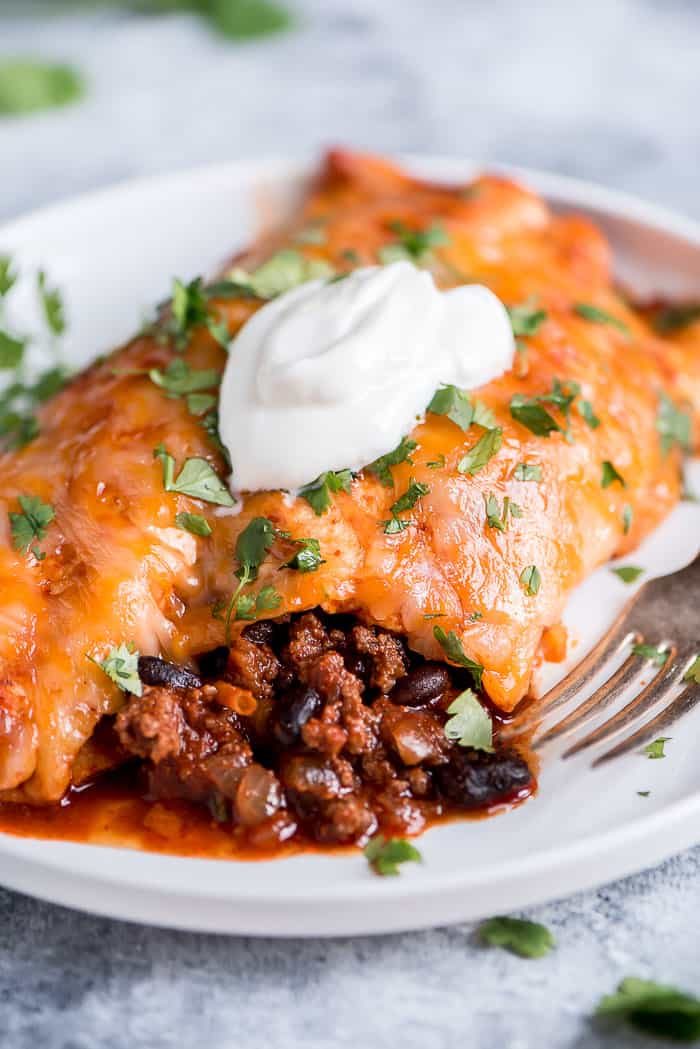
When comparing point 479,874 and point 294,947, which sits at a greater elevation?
point 479,874

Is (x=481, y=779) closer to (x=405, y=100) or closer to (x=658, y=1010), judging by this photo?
(x=658, y=1010)

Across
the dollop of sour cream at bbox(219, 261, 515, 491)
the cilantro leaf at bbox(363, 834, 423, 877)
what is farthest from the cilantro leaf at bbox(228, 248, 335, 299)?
the cilantro leaf at bbox(363, 834, 423, 877)

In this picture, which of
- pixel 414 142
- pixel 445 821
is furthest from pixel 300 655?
pixel 414 142

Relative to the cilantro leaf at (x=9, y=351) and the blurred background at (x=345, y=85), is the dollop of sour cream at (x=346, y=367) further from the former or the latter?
the blurred background at (x=345, y=85)

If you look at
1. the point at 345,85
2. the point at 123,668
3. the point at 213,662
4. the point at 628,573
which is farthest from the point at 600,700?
the point at 345,85

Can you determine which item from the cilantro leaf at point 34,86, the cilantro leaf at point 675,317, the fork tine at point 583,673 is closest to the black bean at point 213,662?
the fork tine at point 583,673

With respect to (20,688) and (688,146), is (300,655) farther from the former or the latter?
(688,146)

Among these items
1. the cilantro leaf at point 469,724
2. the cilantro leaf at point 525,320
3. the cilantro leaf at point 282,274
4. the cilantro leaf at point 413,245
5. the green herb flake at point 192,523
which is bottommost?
the cilantro leaf at point 469,724
